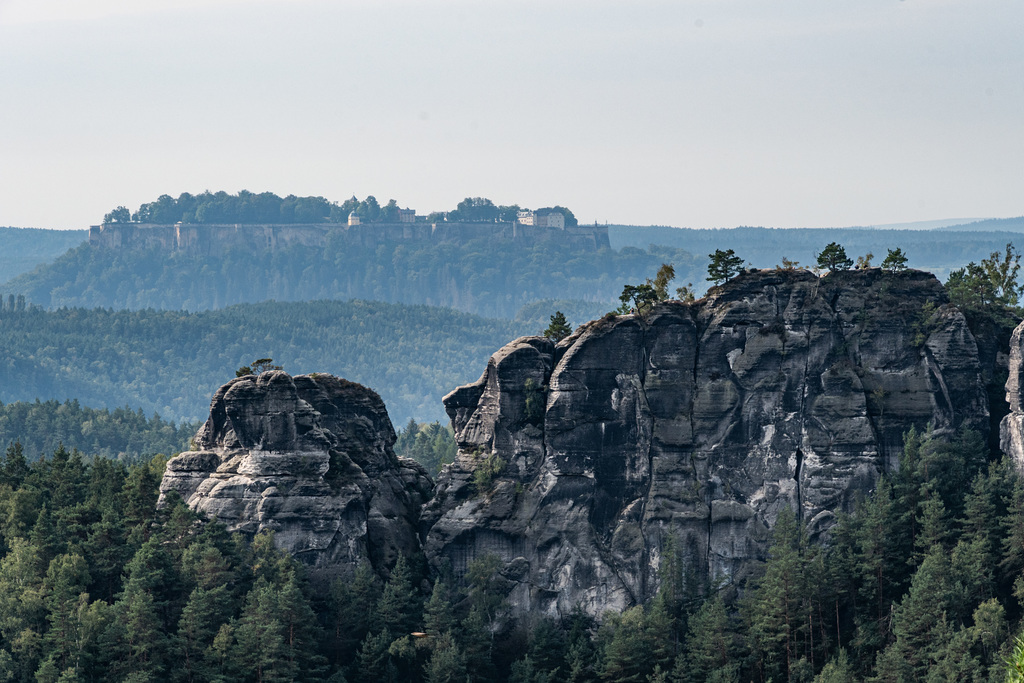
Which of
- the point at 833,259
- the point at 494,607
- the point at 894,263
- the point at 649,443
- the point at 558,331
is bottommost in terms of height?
the point at 494,607

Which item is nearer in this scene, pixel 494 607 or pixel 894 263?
pixel 494 607

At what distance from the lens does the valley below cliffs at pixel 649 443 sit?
116 m

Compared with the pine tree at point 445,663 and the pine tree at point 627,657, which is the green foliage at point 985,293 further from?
the pine tree at point 445,663

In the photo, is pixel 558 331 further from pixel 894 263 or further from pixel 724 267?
pixel 894 263

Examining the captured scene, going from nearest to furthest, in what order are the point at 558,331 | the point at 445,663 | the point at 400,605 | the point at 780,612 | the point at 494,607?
the point at 780,612 → the point at 445,663 → the point at 400,605 → the point at 494,607 → the point at 558,331

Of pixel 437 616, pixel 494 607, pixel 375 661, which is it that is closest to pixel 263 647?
pixel 375 661

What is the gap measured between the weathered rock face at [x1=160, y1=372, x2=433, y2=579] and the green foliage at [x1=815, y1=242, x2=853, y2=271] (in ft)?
124

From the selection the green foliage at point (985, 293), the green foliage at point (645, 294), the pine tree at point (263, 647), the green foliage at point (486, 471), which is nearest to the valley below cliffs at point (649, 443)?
the green foliage at point (486, 471)

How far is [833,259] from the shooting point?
120188 millimetres

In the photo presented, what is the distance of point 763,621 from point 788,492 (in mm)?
11058

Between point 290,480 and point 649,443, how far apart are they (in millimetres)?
26592

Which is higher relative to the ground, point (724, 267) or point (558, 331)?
point (724, 267)

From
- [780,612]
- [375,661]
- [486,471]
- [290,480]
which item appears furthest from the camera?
[486,471]

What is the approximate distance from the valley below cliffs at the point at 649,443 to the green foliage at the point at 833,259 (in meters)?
1.59
